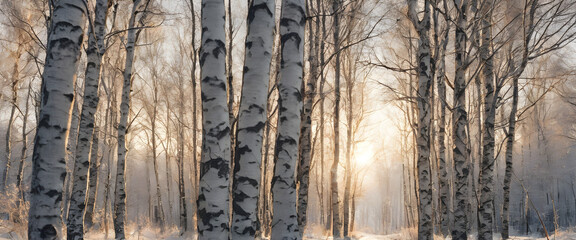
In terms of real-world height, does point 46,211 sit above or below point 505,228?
above

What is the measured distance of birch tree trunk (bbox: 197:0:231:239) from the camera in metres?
3.29

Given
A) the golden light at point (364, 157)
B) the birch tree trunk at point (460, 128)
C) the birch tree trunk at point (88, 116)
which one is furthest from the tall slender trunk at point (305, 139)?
the golden light at point (364, 157)

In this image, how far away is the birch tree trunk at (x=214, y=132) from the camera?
3.29m

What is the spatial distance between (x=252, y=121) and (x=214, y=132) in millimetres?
390

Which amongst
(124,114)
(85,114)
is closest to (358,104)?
(124,114)

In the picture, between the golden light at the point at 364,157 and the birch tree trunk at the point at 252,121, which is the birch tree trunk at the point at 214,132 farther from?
the golden light at the point at 364,157

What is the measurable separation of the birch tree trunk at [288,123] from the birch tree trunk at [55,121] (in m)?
2.03

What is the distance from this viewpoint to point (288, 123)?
13.3ft

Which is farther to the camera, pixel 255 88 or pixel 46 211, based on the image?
pixel 255 88

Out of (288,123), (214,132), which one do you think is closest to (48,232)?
(214,132)

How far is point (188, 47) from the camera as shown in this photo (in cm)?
1469

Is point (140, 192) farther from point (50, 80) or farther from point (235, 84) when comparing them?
point (50, 80)

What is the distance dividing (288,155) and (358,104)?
13473 mm

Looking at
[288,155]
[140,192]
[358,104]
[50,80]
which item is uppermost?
[358,104]
